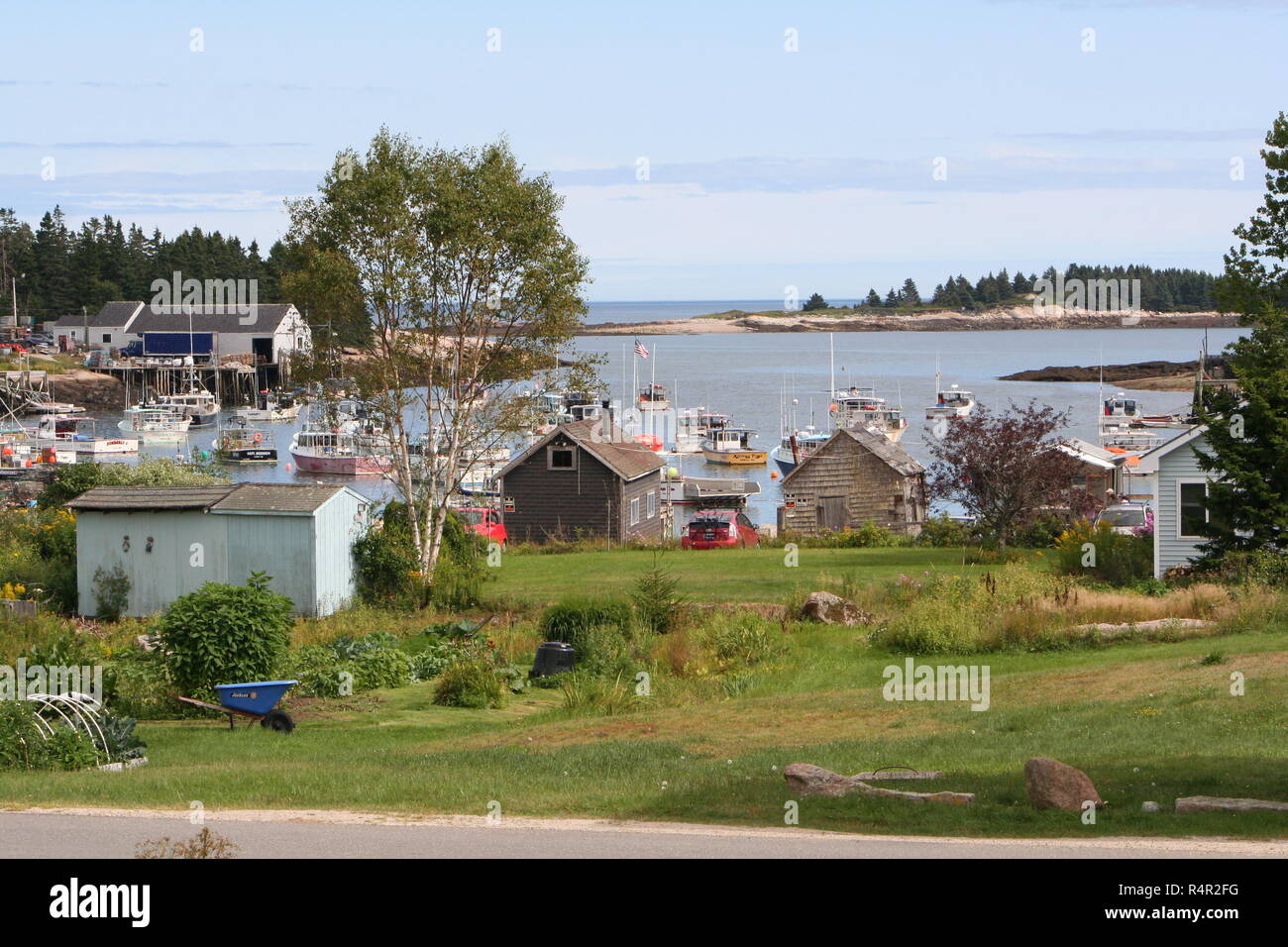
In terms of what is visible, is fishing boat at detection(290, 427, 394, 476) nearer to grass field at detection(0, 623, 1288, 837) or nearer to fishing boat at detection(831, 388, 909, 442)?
fishing boat at detection(831, 388, 909, 442)

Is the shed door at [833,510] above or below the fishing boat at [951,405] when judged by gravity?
below

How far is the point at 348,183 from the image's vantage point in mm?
32812

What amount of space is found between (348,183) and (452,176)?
2.49 metres

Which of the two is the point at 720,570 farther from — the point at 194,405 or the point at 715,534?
the point at 194,405

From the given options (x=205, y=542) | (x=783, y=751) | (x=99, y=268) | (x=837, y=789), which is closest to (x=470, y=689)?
(x=783, y=751)

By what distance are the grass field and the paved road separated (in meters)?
0.61

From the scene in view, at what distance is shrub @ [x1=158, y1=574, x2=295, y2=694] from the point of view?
67.1 feet

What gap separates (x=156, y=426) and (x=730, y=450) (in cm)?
4605

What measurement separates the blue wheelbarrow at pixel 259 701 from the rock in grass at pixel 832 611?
1175 centimetres

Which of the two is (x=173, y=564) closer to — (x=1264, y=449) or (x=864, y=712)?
(x=864, y=712)

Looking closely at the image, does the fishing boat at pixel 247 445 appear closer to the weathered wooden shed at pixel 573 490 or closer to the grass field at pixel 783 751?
the weathered wooden shed at pixel 573 490

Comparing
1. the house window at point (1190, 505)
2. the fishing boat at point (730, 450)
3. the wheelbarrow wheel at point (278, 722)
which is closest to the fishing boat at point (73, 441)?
the fishing boat at point (730, 450)

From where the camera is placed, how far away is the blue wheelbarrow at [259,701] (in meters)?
19.0

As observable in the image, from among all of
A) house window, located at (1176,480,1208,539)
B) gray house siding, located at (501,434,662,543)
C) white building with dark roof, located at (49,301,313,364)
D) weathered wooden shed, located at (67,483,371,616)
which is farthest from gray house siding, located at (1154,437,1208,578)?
white building with dark roof, located at (49,301,313,364)
